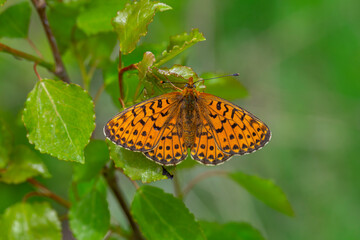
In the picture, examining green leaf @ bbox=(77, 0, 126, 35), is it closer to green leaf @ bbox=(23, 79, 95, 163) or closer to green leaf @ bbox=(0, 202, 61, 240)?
green leaf @ bbox=(23, 79, 95, 163)

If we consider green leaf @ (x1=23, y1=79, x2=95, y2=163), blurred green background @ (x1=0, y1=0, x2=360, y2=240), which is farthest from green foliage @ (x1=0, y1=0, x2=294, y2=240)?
blurred green background @ (x1=0, y1=0, x2=360, y2=240)

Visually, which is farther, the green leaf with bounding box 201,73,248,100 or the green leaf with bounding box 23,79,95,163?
the green leaf with bounding box 201,73,248,100

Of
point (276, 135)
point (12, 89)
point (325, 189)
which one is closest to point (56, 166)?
point (12, 89)

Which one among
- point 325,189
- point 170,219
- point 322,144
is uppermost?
point 170,219

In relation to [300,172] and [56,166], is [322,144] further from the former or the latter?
[56,166]

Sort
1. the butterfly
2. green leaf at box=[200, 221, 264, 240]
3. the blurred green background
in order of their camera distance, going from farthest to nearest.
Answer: the blurred green background
green leaf at box=[200, 221, 264, 240]
the butterfly

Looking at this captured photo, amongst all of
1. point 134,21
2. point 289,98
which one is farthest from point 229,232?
point 289,98

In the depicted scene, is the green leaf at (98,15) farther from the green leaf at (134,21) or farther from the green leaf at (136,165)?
the green leaf at (136,165)
